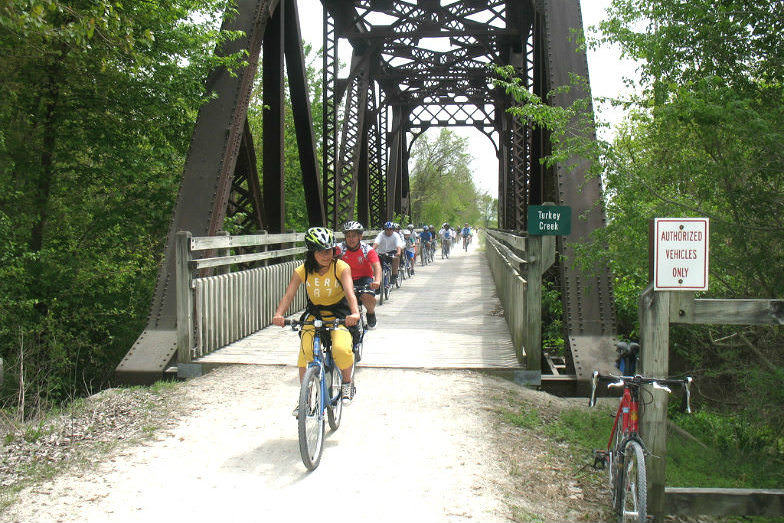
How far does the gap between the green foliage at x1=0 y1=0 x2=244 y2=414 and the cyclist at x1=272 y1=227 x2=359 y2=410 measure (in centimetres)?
478

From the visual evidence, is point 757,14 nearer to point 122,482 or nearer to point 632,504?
point 632,504

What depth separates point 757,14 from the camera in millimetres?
5676

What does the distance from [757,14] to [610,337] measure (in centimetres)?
348

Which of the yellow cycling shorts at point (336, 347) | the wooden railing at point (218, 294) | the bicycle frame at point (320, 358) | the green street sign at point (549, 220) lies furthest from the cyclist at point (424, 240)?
the bicycle frame at point (320, 358)

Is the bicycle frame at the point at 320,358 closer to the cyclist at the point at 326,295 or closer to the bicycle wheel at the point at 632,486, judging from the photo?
the cyclist at the point at 326,295

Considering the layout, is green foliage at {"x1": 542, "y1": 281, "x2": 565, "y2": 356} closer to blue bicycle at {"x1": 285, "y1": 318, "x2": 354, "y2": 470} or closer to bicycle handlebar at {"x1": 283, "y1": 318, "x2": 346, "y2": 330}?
blue bicycle at {"x1": 285, "y1": 318, "x2": 354, "y2": 470}

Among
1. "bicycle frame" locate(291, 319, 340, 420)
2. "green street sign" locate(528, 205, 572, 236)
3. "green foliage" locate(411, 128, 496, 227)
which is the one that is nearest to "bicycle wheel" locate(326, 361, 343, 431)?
"bicycle frame" locate(291, 319, 340, 420)

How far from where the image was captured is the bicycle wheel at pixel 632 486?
3.68 metres

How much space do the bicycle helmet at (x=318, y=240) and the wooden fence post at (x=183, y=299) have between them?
265 centimetres

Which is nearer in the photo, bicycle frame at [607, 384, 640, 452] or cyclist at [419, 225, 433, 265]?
bicycle frame at [607, 384, 640, 452]

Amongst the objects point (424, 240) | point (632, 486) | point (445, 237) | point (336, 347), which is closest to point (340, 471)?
point (336, 347)

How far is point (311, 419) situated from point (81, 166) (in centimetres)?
→ 846

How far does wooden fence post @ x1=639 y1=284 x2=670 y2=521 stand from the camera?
407 cm

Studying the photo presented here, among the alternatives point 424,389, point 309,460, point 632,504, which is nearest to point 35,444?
point 309,460
